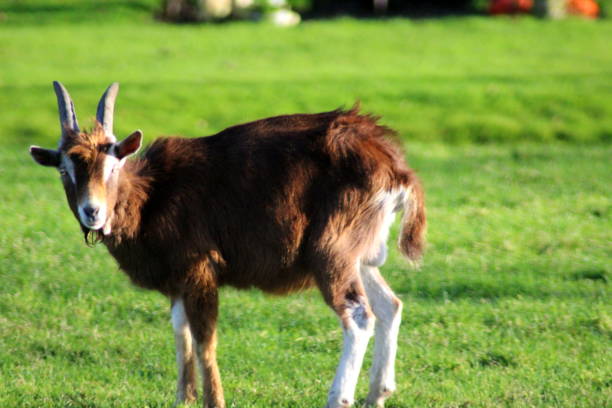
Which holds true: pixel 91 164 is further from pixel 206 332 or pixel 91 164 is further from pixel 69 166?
pixel 206 332

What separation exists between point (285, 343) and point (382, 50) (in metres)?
16.8

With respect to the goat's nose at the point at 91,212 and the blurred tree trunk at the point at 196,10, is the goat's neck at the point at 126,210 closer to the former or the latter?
the goat's nose at the point at 91,212

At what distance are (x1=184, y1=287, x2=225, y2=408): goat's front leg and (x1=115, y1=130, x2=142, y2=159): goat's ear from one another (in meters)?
0.89

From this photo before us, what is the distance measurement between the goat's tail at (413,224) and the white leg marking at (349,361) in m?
0.61

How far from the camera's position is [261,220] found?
20.5 ft

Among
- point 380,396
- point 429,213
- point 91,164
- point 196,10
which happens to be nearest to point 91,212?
point 91,164

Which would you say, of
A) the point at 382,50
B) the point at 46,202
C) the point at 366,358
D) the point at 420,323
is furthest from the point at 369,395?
the point at 382,50

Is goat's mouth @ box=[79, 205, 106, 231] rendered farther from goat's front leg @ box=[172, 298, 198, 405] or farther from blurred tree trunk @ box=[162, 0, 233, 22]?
blurred tree trunk @ box=[162, 0, 233, 22]

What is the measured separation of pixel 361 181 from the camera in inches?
244

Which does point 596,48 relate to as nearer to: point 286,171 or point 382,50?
point 382,50

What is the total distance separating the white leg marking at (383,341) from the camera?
6.37 meters

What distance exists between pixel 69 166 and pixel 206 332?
4.16 ft

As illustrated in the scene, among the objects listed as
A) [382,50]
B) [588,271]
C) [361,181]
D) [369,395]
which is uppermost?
[361,181]

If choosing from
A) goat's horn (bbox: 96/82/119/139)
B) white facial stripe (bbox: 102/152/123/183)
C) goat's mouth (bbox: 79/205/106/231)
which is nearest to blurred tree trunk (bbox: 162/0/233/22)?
goat's horn (bbox: 96/82/119/139)
